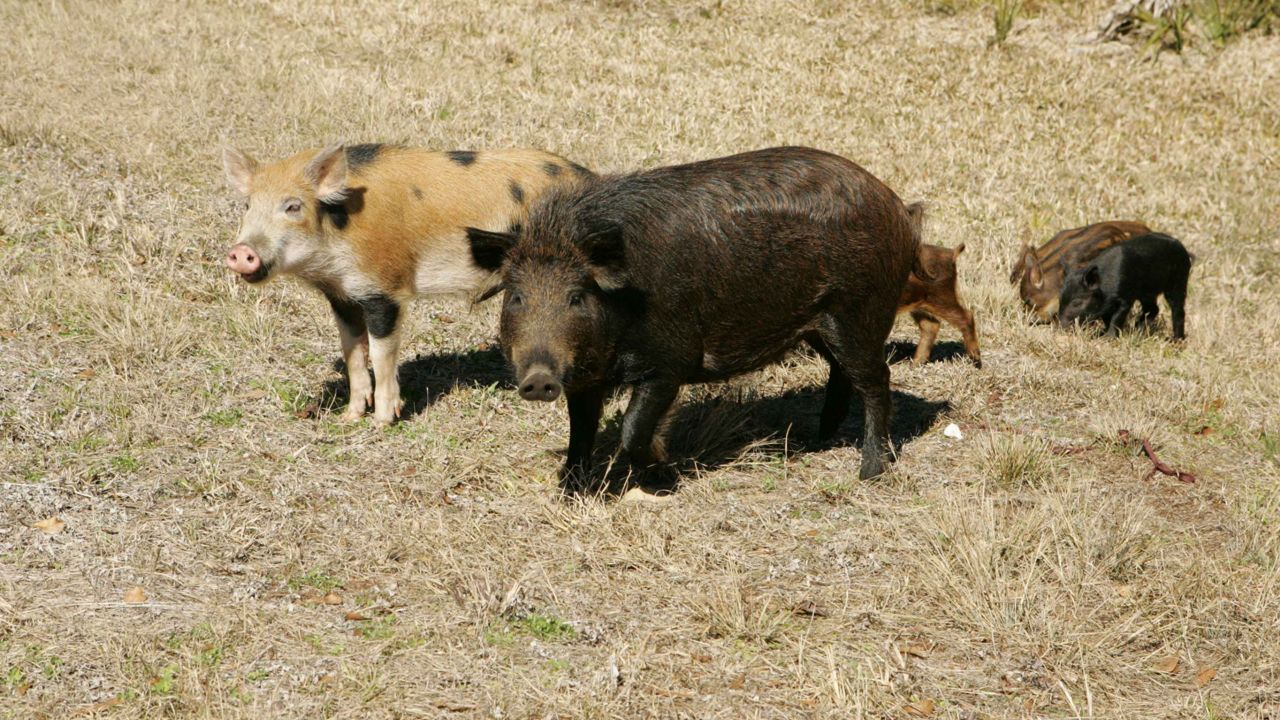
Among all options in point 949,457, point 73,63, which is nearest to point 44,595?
point 949,457

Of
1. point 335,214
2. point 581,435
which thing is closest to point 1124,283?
point 581,435

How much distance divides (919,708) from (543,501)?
196cm

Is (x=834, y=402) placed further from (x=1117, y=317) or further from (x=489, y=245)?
(x=1117, y=317)

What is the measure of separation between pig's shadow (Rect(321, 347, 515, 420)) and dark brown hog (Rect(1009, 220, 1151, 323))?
4205 millimetres

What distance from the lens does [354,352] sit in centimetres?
632

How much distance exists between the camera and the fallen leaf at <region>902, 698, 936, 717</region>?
160 inches

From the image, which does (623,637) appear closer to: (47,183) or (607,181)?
(607,181)

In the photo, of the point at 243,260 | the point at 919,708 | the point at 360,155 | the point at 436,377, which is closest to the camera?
the point at 919,708

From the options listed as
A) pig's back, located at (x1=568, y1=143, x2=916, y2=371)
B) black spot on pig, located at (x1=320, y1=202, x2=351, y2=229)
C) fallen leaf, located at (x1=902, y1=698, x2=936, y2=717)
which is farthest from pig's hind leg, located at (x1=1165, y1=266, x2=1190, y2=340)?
black spot on pig, located at (x1=320, y1=202, x2=351, y2=229)

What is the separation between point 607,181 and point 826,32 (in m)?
11.0

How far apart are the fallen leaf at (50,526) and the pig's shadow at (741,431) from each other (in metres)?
2.32

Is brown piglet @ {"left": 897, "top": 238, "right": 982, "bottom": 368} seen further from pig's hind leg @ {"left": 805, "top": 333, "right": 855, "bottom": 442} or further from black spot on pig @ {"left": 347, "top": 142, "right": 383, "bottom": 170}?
black spot on pig @ {"left": 347, "top": 142, "right": 383, "bottom": 170}

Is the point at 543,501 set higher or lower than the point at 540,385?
lower

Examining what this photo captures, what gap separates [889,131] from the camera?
1230 centimetres
